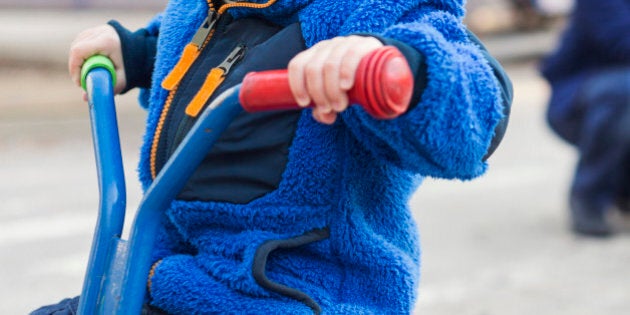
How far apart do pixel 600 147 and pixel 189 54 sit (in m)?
3.88

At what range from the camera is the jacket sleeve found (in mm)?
1433

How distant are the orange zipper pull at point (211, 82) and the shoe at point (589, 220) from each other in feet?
12.7

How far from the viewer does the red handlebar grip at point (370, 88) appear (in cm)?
127

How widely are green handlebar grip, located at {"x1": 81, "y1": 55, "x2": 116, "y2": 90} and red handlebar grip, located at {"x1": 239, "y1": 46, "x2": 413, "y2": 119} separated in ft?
2.17

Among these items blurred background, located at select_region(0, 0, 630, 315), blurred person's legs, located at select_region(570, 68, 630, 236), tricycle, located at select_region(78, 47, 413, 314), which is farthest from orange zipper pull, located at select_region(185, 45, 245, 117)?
blurred person's legs, located at select_region(570, 68, 630, 236)

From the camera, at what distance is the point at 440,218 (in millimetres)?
5746

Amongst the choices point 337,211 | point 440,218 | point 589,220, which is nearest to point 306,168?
point 337,211

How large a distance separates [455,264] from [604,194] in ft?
3.58

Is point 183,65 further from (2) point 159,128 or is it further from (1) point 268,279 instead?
(1) point 268,279

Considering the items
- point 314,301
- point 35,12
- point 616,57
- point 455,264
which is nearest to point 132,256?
point 314,301

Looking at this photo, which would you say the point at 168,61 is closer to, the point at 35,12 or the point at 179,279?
the point at 179,279

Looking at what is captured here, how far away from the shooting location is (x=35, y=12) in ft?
43.5

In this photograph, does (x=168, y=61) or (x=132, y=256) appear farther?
(x=168, y=61)

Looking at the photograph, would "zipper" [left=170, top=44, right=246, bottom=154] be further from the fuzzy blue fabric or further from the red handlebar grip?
the red handlebar grip
